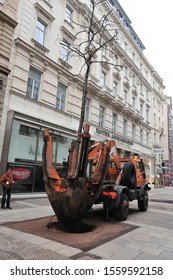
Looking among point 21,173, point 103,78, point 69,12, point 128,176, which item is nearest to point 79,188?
point 128,176

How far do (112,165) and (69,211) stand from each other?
15.7 ft

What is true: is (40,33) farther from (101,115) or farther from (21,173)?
(21,173)

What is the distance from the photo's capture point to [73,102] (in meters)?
19.2

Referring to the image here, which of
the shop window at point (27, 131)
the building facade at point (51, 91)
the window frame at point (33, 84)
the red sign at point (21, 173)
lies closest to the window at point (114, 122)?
the building facade at point (51, 91)

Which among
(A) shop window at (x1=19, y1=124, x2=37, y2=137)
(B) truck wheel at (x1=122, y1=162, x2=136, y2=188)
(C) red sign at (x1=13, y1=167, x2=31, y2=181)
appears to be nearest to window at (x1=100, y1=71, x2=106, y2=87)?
(A) shop window at (x1=19, y1=124, x2=37, y2=137)

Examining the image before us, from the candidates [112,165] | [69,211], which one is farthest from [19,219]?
[112,165]

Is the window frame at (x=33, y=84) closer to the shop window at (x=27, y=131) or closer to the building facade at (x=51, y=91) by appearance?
the building facade at (x=51, y=91)

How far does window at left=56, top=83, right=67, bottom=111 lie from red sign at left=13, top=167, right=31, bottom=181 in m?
5.94

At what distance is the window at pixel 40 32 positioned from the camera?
16391mm

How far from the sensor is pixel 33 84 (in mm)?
15742

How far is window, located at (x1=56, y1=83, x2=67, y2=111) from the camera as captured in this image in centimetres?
1797

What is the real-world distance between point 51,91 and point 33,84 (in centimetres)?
161

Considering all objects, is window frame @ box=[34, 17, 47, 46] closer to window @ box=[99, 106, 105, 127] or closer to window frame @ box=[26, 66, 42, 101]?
window frame @ box=[26, 66, 42, 101]
